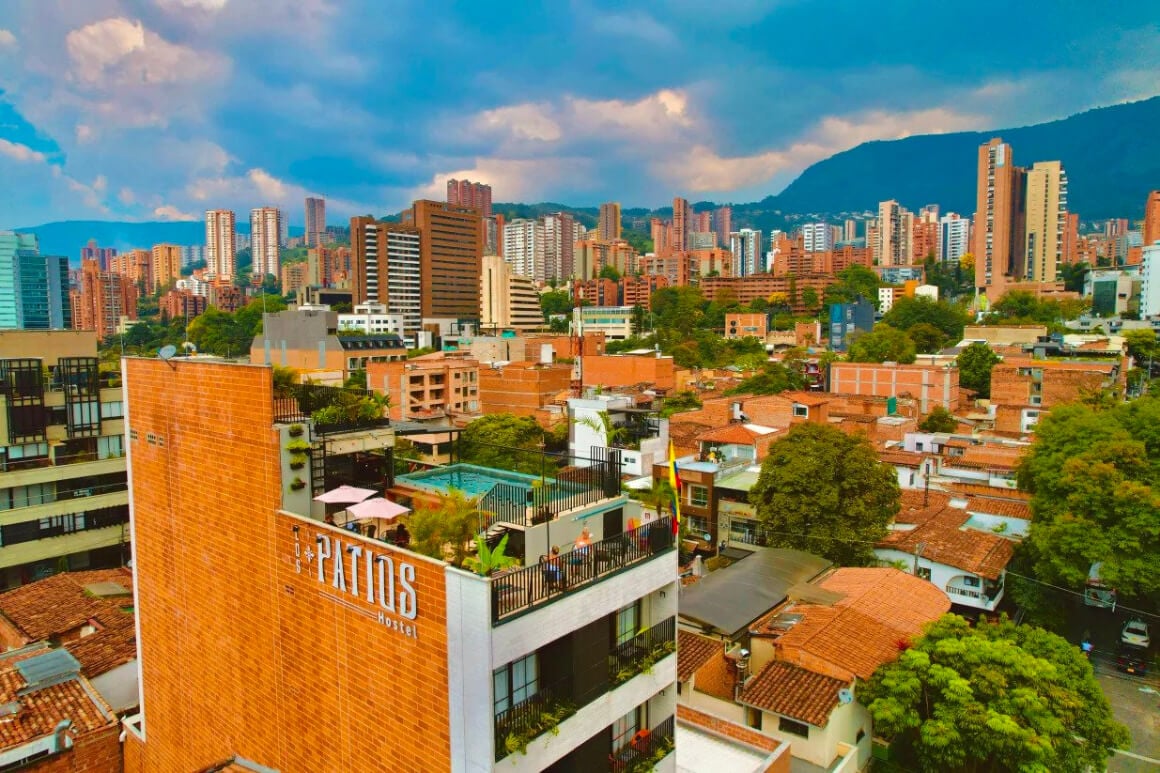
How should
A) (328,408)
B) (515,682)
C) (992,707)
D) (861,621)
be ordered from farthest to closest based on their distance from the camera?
(861,621) → (992,707) → (328,408) → (515,682)

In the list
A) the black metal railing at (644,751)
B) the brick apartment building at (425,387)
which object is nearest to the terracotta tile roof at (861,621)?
the black metal railing at (644,751)

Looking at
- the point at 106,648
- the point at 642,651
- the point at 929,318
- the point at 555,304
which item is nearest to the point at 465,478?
the point at 642,651

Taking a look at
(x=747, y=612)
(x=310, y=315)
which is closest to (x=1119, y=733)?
(x=747, y=612)

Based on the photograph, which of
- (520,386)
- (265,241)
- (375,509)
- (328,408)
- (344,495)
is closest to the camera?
(375,509)

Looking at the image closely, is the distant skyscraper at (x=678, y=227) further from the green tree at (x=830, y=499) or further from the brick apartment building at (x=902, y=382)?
the green tree at (x=830, y=499)

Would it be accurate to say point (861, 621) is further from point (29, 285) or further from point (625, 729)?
point (29, 285)

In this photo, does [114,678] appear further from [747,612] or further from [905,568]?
[905,568]

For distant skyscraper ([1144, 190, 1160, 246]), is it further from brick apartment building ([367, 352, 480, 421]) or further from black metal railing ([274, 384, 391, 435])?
black metal railing ([274, 384, 391, 435])
